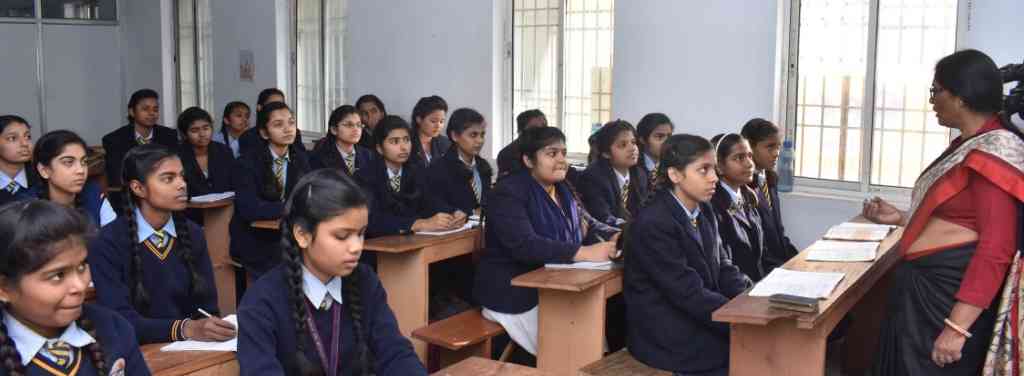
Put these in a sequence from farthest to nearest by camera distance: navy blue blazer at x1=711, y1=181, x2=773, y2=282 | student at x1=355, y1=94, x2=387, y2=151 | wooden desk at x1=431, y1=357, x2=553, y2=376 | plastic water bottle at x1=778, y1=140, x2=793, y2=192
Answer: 1. student at x1=355, y1=94, x2=387, y2=151
2. plastic water bottle at x1=778, y1=140, x2=793, y2=192
3. navy blue blazer at x1=711, y1=181, x2=773, y2=282
4. wooden desk at x1=431, y1=357, x2=553, y2=376

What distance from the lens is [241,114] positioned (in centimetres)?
752

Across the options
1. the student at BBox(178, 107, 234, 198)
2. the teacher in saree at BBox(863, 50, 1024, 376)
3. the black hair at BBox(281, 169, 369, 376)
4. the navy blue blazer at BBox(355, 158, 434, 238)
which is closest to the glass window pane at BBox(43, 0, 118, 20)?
the student at BBox(178, 107, 234, 198)

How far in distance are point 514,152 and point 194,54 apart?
589 centimetres

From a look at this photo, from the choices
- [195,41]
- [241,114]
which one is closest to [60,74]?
[195,41]

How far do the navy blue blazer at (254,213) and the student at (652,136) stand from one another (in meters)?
1.97

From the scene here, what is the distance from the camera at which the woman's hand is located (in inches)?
111

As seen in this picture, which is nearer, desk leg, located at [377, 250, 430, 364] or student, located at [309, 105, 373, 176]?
desk leg, located at [377, 250, 430, 364]

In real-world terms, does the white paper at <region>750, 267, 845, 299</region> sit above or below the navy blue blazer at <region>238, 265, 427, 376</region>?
below

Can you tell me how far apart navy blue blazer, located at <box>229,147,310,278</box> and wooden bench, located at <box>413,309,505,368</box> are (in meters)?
1.14

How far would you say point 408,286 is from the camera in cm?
426

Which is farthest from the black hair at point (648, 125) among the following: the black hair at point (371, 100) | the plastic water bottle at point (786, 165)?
the black hair at point (371, 100)

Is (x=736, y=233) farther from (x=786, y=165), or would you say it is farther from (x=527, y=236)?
(x=786, y=165)

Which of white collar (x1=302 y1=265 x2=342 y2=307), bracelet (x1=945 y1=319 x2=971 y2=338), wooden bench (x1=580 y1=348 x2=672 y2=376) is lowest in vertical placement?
wooden bench (x1=580 y1=348 x2=672 y2=376)

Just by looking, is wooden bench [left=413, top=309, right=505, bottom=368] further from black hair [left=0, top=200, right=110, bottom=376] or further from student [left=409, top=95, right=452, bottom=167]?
student [left=409, top=95, right=452, bottom=167]
